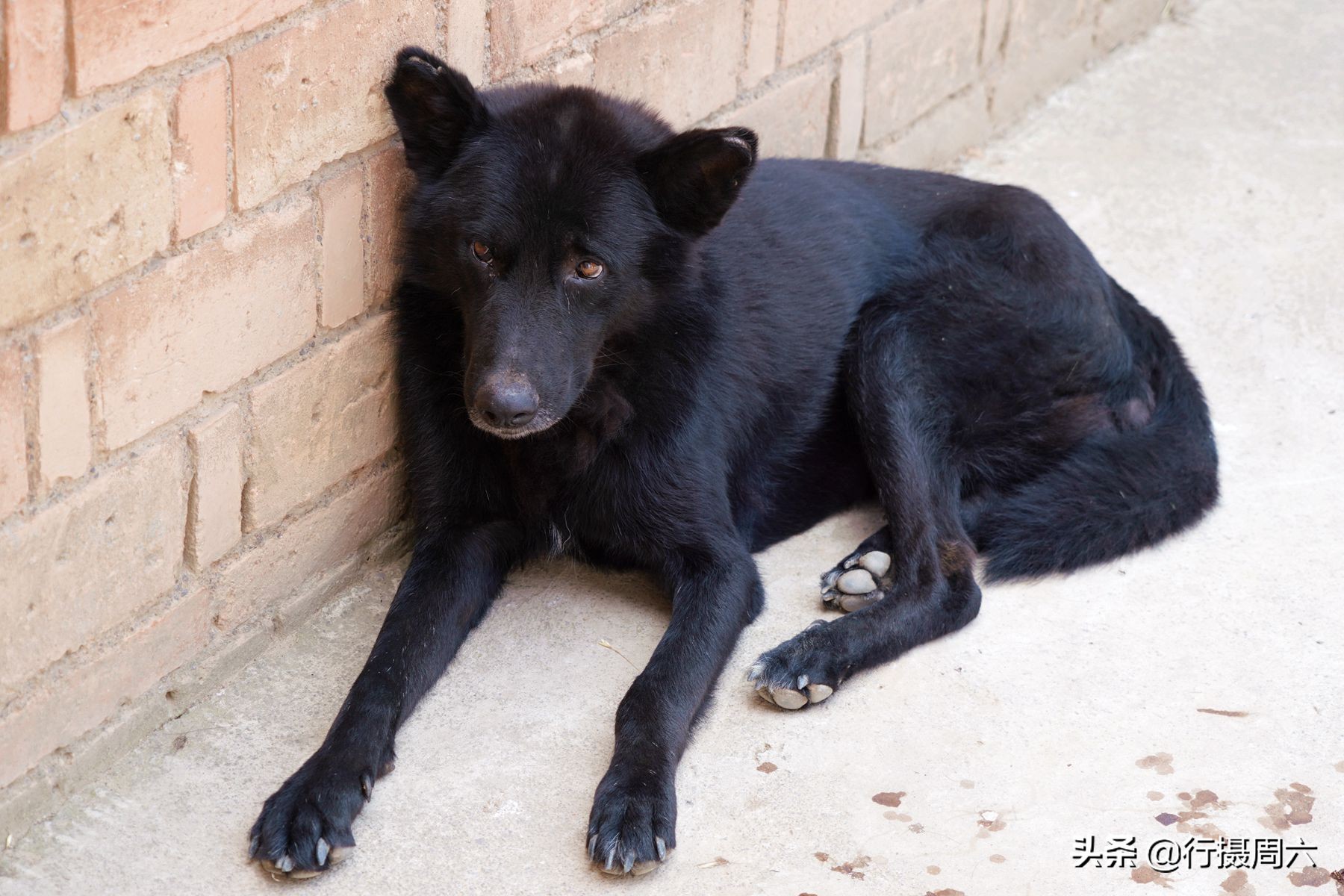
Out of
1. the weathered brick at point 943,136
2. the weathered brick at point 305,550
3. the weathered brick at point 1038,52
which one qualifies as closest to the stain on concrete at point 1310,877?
the weathered brick at point 305,550

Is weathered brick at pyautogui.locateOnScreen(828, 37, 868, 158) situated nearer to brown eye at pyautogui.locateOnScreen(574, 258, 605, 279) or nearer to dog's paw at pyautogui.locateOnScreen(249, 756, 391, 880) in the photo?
brown eye at pyautogui.locateOnScreen(574, 258, 605, 279)

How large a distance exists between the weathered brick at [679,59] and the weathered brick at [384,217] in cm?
64

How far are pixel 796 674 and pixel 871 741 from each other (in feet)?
0.64

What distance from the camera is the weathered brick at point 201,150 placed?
96.7 inches

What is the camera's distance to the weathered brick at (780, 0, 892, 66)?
13.2ft

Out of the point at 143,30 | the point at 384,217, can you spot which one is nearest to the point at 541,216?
the point at 384,217

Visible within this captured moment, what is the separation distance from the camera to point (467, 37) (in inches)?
120

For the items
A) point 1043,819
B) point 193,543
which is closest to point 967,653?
point 1043,819

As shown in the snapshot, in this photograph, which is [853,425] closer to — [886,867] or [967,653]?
[967,653]

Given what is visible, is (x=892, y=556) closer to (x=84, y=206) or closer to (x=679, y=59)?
(x=679, y=59)

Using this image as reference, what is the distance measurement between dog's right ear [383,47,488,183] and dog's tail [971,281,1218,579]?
58.1 inches

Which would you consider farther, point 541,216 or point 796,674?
point 796,674

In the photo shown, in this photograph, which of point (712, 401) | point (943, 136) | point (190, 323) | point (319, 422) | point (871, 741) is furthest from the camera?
point (943, 136)

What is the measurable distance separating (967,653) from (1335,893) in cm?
86
